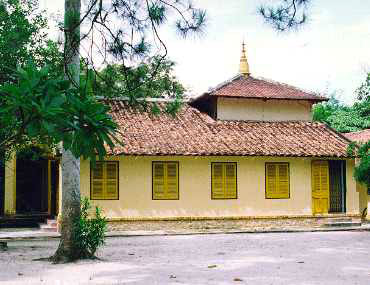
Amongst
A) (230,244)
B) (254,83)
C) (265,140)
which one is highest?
(254,83)

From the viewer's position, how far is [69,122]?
3.91m

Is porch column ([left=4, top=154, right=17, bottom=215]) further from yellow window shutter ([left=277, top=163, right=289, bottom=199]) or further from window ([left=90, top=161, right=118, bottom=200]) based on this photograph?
yellow window shutter ([left=277, top=163, right=289, bottom=199])

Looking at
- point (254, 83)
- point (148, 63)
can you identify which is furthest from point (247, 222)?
point (148, 63)

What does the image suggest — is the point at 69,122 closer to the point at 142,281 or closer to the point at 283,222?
the point at 142,281

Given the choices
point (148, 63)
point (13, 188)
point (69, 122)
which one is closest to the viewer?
point (69, 122)

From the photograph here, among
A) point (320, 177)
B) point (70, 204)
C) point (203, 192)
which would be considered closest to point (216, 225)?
point (203, 192)

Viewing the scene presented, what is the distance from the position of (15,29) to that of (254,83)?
9.76 metres

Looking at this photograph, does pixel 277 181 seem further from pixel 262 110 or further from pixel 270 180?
pixel 262 110

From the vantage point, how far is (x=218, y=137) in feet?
62.0

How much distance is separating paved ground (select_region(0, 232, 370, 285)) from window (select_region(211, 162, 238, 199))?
311 cm

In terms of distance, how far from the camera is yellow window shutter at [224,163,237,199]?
18469 millimetres

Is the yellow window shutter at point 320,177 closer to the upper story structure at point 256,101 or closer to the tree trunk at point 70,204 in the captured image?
the upper story structure at point 256,101

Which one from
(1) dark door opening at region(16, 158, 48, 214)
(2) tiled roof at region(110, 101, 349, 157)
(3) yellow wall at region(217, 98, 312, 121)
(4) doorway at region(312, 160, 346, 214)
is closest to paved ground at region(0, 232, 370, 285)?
(2) tiled roof at region(110, 101, 349, 157)

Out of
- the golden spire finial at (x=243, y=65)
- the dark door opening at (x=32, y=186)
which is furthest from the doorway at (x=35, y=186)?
the golden spire finial at (x=243, y=65)
